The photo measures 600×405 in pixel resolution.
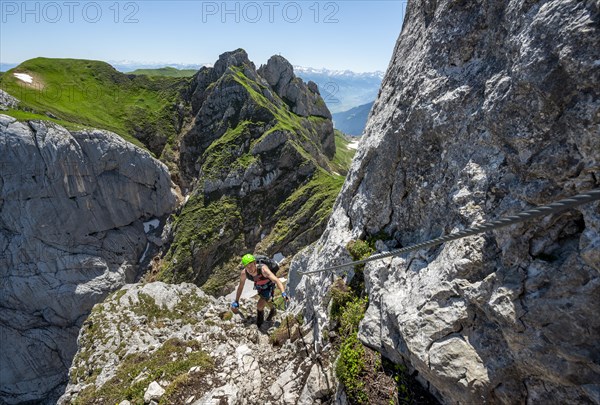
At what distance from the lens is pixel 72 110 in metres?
77.1

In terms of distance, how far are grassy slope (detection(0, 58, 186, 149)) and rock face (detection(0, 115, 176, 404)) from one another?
15.5m

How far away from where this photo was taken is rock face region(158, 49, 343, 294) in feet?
191

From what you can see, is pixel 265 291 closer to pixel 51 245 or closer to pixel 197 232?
pixel 197 232

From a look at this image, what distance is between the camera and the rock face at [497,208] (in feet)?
17.3

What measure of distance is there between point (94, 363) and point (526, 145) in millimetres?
20520

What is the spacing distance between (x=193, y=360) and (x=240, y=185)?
56890 mm

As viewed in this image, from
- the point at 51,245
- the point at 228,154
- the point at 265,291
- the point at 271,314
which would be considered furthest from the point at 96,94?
the point at 265,291

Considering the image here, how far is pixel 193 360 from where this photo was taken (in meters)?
11.9

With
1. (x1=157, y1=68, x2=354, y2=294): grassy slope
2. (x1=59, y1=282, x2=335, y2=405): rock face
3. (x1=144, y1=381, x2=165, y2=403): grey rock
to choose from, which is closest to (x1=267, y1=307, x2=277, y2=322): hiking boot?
(x1=59, y1=282, x2=335, y2=405): rock face

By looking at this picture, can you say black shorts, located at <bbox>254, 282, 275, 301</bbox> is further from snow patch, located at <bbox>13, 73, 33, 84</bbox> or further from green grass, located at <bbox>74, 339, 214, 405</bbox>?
snow patch, located at <bbox>13, 73, 33, 84</bbox>

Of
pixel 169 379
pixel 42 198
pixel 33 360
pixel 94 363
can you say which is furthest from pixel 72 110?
pixel 169 379

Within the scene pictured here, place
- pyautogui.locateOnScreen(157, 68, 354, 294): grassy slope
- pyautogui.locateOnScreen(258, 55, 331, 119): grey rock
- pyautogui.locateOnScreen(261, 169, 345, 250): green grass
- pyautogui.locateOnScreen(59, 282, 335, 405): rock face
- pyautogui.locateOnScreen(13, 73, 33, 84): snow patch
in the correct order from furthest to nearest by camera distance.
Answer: pyautogui.locateOnScreen(258, 55, 331, 119): grey rock → pyautogui.locateOnScreen(13, 73, 33, 84): snow patch → pyautogui.locateOnScreen(157, 68, 354, 294): grassy slope → pyautogui.locateOnScreen(261, 169, 345, 250): green grass → pyautogui.locateOnScreen(59, 282, 335, 405): rock face

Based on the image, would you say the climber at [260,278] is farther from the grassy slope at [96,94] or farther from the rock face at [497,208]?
the grassy slope at [96,94]

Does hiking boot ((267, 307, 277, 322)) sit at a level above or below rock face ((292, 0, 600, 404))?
below
